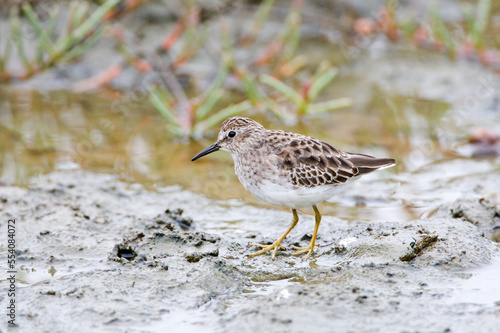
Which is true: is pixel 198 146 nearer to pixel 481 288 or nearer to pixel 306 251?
pixel 306 251

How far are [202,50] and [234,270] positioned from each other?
7.43 metres

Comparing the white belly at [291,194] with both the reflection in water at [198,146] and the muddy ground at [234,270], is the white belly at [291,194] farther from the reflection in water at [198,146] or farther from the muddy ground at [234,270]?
the reflection in water at [198,146]

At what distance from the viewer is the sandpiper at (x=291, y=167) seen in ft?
19.4

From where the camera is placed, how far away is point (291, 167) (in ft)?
19.6

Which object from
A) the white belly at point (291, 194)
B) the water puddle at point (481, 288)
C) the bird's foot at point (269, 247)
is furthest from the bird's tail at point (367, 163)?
the water puddle at point (481, 288)

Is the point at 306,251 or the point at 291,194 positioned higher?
the point at 291,194

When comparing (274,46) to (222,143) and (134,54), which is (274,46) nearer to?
(134,54)

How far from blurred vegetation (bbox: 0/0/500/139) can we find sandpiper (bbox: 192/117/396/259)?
9.38 feet

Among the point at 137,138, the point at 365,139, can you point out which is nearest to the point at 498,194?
the point at 365,139

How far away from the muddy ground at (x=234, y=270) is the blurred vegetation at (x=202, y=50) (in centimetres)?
276

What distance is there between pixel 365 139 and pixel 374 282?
4629 mm

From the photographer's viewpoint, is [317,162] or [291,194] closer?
[291,194]

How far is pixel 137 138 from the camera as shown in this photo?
31.9ft

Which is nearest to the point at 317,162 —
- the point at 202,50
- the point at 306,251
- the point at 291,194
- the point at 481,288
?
the point at 291,194
